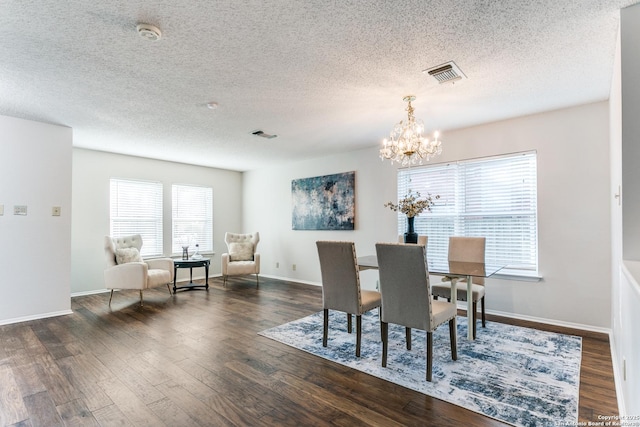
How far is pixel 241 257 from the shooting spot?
627 centimetres

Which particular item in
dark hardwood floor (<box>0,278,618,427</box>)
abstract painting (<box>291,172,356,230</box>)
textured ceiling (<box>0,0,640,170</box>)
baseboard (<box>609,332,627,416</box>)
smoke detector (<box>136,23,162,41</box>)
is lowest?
dark hardwood floor (<box>0,278,618,427</box>)

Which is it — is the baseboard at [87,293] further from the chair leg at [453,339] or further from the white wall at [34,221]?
the chair leg at [453,339]

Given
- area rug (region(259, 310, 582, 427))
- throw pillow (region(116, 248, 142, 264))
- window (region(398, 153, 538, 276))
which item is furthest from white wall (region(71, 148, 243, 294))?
window (region(398, 153, 538, 276))

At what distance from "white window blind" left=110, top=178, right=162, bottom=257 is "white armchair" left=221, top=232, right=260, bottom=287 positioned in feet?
4.34

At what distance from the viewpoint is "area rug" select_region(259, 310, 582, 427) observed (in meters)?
1.98

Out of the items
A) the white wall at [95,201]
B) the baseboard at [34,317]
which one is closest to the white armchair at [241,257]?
the white wall at [95,201]

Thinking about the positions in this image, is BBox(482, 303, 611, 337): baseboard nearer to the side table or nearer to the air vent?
the air vent

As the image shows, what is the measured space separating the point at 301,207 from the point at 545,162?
393 centimetres

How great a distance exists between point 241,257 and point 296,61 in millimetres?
4544

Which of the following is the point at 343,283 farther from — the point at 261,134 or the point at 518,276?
the point at 261,134

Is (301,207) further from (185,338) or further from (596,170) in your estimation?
(596,170)

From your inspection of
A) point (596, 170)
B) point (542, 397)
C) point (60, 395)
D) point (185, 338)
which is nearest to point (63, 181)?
point (185, 338)

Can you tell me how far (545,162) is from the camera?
11.9 ft

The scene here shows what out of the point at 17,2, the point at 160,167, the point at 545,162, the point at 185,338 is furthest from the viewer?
the point at 160,167
